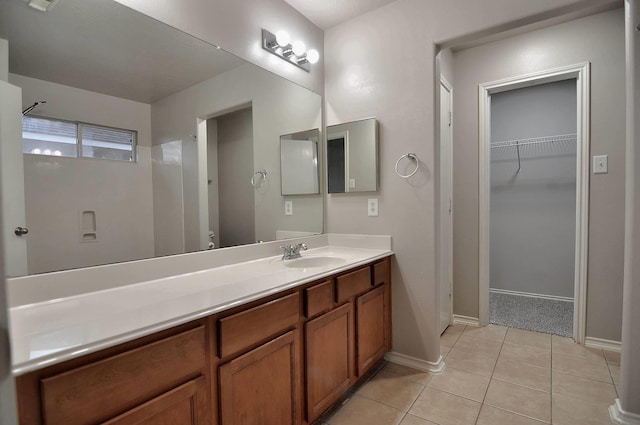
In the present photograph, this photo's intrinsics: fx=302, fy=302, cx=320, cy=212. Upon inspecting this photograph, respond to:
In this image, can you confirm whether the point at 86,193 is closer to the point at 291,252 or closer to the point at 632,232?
A: the point at 291,252

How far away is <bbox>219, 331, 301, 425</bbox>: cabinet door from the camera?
1051 mm

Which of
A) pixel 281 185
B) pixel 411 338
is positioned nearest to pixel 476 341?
pixel 411 338

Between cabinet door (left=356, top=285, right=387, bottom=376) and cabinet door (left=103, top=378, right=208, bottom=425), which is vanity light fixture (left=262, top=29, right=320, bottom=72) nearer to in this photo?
cabinet door (left=356, top=285, right=387, bottom=376)

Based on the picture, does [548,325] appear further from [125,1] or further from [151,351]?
[125,1]

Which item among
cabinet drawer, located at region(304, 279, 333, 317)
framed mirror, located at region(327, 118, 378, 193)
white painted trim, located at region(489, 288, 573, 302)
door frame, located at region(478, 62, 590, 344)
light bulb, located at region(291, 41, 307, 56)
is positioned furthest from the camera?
white painted trim, located at region(489, 288, 573, 302)

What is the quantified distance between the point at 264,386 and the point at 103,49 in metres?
1.50

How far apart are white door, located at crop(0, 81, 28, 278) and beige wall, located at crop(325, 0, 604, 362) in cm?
177

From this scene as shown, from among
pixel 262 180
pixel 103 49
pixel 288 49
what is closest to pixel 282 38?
pixel 288 49

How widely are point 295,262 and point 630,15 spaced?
2108 mm

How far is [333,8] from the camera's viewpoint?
6.86 feet

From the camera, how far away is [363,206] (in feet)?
7.28

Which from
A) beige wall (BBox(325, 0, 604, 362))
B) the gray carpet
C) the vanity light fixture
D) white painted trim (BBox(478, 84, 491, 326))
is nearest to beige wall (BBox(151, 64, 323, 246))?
the vanity light fixture

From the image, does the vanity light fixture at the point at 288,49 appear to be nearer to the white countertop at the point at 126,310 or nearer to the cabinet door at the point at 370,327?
the white countertop at the point at 126,310

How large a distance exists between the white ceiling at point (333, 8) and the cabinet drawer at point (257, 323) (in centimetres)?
191
